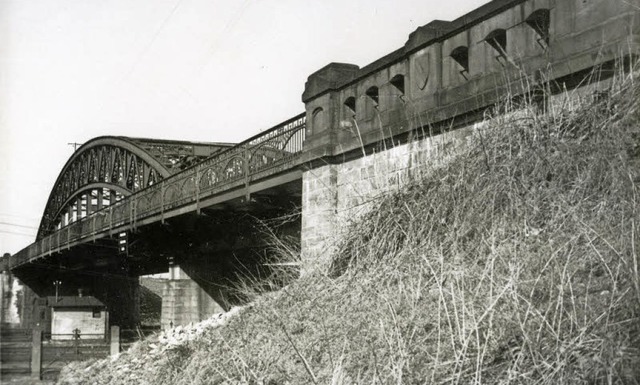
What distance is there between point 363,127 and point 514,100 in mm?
3046

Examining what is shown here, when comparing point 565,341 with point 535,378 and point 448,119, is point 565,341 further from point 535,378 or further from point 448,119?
point 448,119

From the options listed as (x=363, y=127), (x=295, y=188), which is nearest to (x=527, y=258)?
(x=363, y=127)

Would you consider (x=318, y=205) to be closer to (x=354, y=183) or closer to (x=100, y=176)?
(x=354, y=183)

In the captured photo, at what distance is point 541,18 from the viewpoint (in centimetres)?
736

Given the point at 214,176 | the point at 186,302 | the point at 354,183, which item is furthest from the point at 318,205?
the point at 186,302

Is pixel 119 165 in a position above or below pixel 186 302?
above

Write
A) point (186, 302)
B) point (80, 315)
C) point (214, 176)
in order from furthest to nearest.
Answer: point (80, 315) → point (186, 302) → point (214, 176)

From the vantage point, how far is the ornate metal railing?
13492 millimetres

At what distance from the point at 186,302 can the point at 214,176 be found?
7.47 meters

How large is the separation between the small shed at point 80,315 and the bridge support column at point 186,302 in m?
21.8

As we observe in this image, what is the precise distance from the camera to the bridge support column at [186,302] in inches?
930

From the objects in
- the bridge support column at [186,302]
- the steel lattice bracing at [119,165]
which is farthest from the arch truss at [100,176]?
the bridge support column at [186,302]

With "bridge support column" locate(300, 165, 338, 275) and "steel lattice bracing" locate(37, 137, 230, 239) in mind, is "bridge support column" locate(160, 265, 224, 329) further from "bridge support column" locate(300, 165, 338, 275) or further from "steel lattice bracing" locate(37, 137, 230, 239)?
"bridge support column" locate(300, 165, 338, 275)

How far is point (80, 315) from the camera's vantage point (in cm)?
4447
